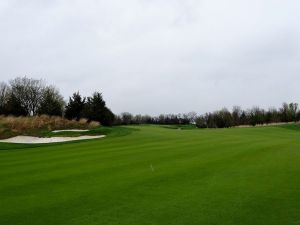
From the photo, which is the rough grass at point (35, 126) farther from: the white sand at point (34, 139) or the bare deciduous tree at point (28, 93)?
the bare deciduous tree at point (28, 93)

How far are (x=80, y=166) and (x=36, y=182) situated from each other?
356cm

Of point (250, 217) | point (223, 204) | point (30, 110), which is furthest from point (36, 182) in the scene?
point (30, 110)

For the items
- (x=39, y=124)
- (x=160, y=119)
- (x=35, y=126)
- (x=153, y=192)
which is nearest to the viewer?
(x=153, y=192)

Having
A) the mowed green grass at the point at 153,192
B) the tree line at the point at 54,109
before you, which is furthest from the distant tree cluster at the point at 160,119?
the mowed green grass at the point at 153,192

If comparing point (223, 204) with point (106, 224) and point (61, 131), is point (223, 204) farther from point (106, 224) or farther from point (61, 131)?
point (61, 131)

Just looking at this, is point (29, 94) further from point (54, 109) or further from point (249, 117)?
point (249, 117)

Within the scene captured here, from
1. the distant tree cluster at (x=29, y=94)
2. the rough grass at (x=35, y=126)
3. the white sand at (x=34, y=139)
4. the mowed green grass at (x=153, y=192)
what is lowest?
the mowed green grass at (x=153, y=192)

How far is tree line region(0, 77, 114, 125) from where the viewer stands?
167 ft

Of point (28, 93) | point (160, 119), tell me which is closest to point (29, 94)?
point (28, 93)

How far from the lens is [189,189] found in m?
10.0

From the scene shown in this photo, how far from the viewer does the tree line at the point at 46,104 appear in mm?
50919

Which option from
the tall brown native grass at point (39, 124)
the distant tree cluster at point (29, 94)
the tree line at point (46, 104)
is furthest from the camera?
the distant tree cluster at point (29, 94)

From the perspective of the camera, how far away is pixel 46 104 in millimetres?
75562

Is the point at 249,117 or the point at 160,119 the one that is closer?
the point at 249,117
